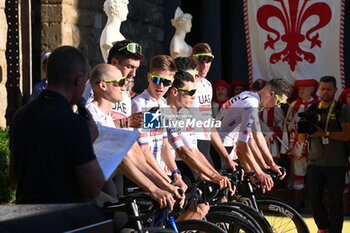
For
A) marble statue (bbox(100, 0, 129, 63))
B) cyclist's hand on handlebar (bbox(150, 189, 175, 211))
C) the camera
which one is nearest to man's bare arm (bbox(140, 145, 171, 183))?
cyclist's hand on handlebar (bbox(150, 189, 175, 211))

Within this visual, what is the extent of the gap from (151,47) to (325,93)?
3503 mm

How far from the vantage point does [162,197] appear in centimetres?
463

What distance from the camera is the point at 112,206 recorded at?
4.17 metres

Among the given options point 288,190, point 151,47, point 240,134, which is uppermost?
point 151,47

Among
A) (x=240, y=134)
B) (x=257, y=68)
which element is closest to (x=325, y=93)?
(x=240, y=134)

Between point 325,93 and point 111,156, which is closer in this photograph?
point 111,156

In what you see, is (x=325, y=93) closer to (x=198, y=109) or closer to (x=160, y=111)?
(x=198, y=109)

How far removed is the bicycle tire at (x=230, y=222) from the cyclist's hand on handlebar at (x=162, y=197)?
3.69 ft

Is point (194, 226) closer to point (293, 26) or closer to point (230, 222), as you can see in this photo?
point (230, 222)

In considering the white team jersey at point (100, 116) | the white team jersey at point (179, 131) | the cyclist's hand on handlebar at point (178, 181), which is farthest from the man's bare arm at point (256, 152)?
the white team jersey at point (100, 116)

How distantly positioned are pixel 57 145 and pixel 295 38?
9.26 meters

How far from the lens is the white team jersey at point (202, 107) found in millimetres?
7203

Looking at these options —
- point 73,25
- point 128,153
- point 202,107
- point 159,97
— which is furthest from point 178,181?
point 73,25

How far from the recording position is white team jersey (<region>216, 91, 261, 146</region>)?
7.66 meters
